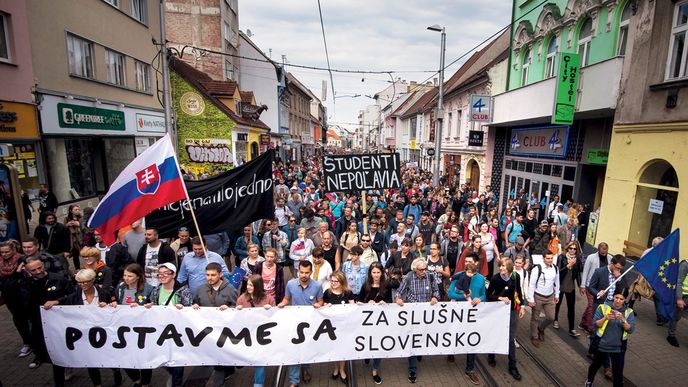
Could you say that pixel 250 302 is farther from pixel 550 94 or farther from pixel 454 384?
pixel 550 94

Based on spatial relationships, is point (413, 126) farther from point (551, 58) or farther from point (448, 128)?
point (551, 58)

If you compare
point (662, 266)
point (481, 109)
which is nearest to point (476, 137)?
point (481, 109)

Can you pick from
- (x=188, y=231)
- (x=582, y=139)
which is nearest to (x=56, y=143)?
(x=188, y=231)

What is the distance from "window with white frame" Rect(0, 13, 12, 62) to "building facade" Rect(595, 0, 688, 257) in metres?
15.9

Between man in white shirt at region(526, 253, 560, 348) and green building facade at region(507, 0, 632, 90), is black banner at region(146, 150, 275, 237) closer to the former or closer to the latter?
man in white shirt at region(526, 253, 560, 348)

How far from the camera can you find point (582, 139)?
12.1m

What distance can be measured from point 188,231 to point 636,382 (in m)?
7.37

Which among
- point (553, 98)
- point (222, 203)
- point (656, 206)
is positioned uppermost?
point (553, 98)

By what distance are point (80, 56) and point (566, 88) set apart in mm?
15630

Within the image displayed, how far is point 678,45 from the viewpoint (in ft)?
25.8

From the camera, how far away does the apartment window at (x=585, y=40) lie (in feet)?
36.8

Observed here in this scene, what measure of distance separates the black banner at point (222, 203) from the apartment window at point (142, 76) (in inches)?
482

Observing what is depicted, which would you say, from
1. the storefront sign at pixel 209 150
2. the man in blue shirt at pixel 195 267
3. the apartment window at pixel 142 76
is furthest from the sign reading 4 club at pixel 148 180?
the storefront sign at pixel 209 150

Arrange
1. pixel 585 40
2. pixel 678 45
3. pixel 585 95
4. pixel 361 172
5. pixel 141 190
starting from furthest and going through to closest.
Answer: pixel 585 40
pixel 585 95
pixel 361 172
pixel 678 45
pixel 141 190
